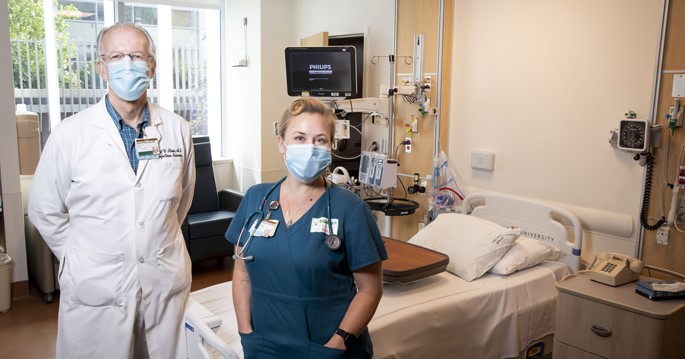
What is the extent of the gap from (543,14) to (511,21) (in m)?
0.22

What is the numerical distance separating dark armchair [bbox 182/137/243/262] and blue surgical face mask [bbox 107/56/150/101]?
279 cm

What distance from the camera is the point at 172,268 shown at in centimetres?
189

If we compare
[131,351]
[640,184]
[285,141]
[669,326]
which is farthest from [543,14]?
[131,351]

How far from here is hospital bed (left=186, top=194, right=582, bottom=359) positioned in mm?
2340

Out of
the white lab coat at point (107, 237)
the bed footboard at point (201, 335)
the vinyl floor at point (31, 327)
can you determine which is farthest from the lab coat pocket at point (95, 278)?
the vinyl floor at point (31, 327)

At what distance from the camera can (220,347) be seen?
1.89 metres

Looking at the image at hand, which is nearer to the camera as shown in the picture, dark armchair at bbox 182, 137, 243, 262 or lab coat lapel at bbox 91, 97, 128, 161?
lab coat lapel at bbox 91, 97, 128, 161

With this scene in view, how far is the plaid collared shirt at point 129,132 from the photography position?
1.89m

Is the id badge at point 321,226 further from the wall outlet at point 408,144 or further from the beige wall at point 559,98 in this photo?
the wall outlet at point 408,144

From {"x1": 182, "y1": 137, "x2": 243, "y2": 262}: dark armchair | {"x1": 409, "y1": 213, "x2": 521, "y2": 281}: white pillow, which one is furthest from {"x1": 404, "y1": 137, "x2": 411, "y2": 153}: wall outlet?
{"x1": 182, "y1": 137, "x2": 243, "y2": 262}: dark armchair

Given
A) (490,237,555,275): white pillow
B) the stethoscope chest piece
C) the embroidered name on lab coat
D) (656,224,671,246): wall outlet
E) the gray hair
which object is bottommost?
(490,237,555,275): white pillow

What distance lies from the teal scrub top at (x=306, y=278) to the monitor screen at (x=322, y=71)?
241 cm

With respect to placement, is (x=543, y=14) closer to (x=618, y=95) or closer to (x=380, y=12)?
(x=618, y=95)

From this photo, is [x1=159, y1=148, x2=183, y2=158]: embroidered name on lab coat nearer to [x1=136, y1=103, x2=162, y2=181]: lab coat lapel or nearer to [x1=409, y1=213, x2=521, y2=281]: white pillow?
[x1=136, y1=103, x2=162, y2=181]: lab coat lapel
